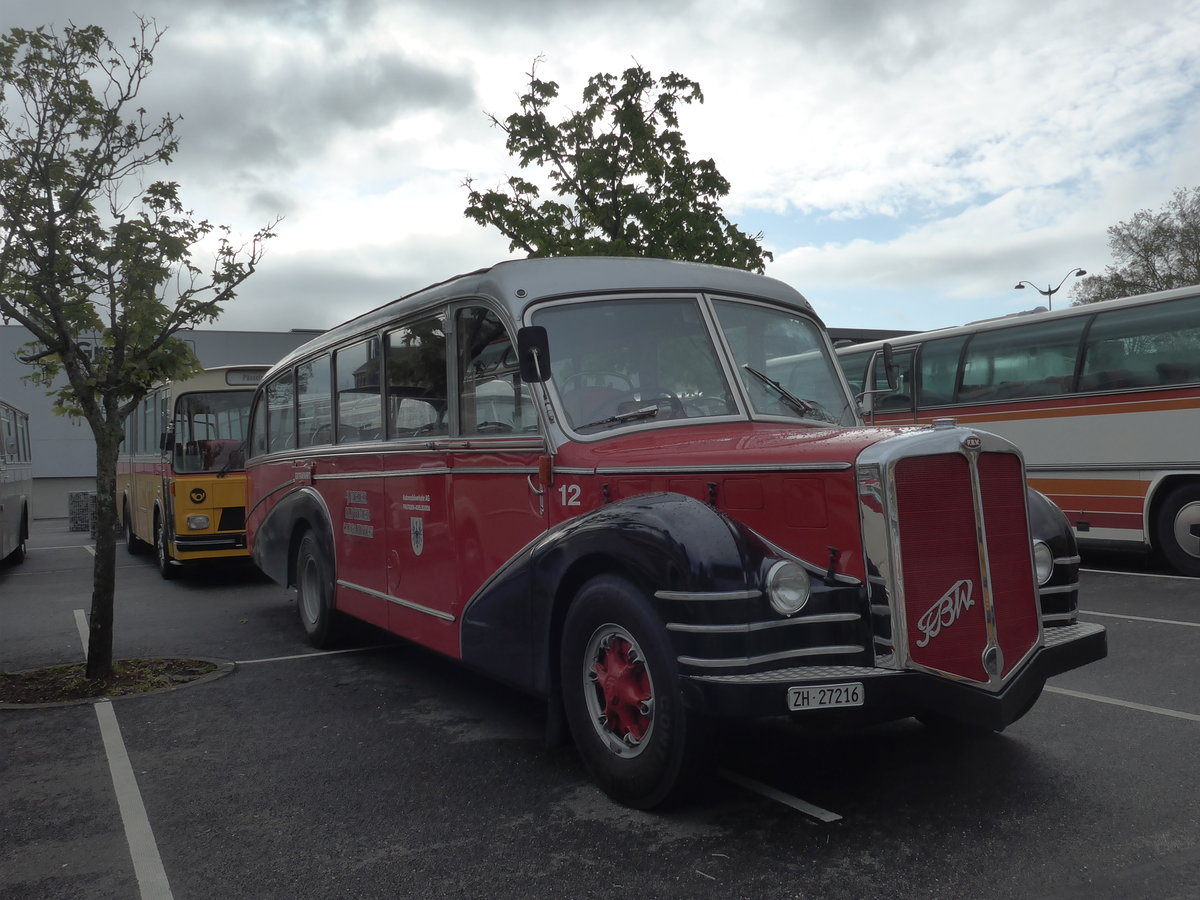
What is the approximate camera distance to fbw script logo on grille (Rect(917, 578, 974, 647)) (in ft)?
12.8

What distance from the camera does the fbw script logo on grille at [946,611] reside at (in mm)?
3889

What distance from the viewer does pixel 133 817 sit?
4473 mm

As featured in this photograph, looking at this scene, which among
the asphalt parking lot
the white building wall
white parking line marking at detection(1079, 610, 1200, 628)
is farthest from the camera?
the white building wall

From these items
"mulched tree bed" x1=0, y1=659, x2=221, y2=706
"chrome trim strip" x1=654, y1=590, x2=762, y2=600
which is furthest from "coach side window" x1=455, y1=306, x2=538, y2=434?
"mulched tree bed" x1=0, y1=659, x2=221, y2=706

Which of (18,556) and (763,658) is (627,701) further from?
(18,556)

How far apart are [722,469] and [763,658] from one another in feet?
2.70

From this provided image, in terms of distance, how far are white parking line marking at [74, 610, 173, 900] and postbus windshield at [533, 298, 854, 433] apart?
2508mm

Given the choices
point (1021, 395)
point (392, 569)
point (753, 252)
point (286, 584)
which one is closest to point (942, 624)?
point (392, 569)

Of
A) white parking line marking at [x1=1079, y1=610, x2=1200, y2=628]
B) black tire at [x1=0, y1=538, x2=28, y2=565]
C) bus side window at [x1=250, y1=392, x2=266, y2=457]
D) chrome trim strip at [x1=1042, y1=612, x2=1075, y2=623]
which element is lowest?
white parking line marking at [x1=1079, y1=610, x2=1200, y2=628]

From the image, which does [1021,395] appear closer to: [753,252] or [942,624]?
[753,252]

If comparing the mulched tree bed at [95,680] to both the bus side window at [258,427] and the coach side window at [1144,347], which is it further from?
the coach side window at [1144,347]

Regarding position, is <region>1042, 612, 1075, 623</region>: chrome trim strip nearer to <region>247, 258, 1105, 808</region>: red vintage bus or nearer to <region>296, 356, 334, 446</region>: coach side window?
<region>247, 258, 1105, 808</region>: red vintage bus

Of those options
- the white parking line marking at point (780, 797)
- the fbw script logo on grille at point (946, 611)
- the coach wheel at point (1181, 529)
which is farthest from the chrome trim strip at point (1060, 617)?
the coach wheel at point (1181, 529)

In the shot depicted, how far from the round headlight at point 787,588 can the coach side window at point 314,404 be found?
16.1 ft
